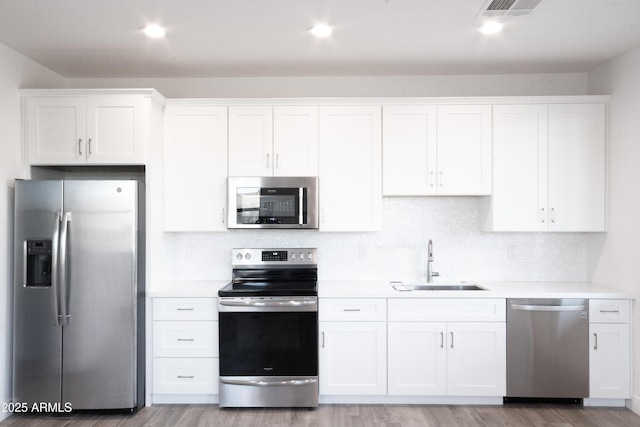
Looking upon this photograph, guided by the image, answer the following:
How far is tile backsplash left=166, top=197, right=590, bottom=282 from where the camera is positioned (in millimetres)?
3834

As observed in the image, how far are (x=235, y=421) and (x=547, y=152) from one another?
310 cm

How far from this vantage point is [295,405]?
10.6 ft

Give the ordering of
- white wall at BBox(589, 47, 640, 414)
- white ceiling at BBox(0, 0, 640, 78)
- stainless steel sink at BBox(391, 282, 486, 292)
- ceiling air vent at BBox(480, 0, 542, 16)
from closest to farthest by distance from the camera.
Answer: ceiling air vent at BBox(480, 0, 542, 16)
white ceiling at BBox(0, 0, 640, 78)
white wall at BBox(589, 47, 640, 414)
stainless steel sink at BBox(391, 282, 486, 292)

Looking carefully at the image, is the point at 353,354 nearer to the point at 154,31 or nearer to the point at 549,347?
the point at 549,347

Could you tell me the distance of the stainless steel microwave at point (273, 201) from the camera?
351 cm

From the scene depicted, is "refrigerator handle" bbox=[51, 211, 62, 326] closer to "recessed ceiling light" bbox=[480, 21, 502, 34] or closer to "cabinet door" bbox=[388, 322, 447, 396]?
"cabinet door" bbox=[388, 322, 447, 396]

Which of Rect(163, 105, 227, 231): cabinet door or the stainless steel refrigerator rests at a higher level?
Rect(163, 105, 227, 231): cabinet door

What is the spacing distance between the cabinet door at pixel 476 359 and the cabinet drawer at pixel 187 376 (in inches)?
69.5

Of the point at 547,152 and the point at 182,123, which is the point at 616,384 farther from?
the point at 182,123

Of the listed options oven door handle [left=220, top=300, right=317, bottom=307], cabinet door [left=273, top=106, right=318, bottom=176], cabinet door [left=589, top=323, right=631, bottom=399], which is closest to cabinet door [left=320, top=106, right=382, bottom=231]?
cabinet door [left=273, top=106, right=318, bottom=176]

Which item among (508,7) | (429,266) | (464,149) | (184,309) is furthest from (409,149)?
(184,309)

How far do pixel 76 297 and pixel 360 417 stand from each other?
2.18 metres

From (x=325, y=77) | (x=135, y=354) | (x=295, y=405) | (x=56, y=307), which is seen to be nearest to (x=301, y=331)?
(x=295, y=405)

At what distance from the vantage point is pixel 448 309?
128 inches
